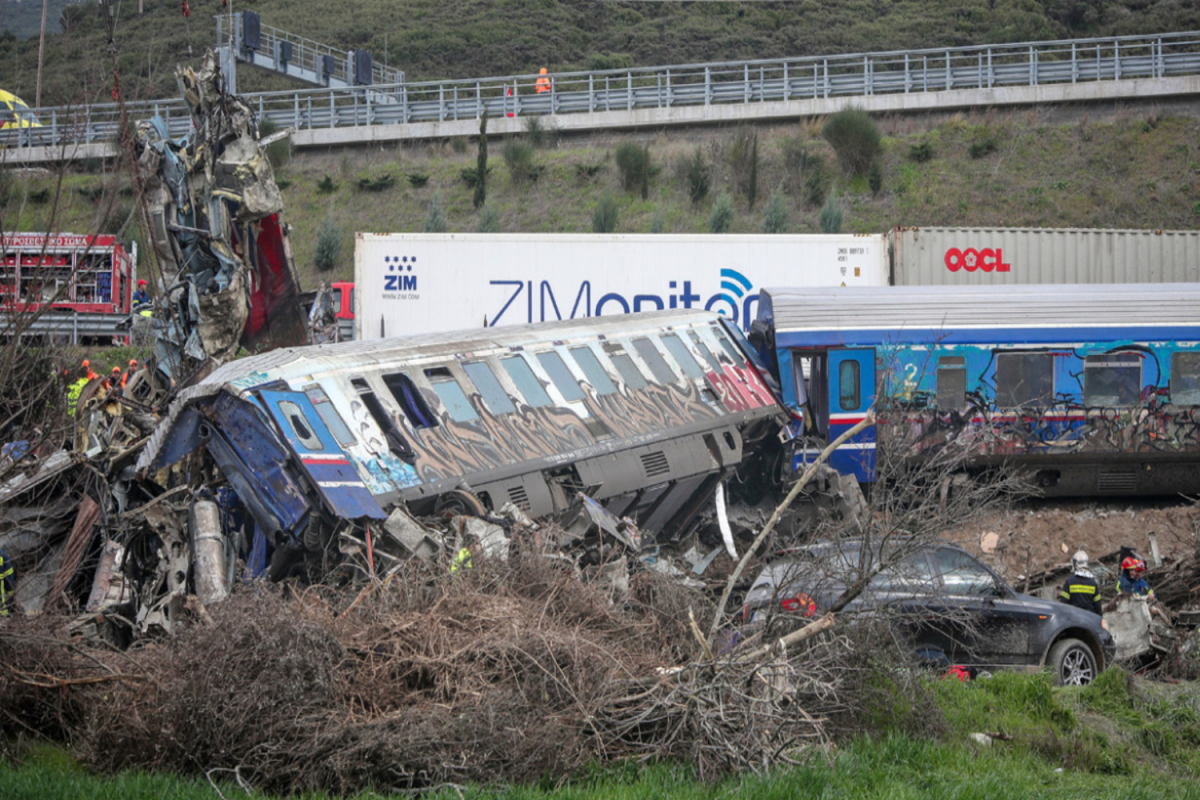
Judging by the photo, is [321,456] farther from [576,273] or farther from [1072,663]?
[576,273]

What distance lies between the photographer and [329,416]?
11.5 m

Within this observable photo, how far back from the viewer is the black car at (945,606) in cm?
891

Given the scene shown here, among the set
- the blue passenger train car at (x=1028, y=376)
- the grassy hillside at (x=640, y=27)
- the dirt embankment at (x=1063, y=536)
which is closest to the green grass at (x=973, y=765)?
the dirt embankment at (x=1063, y=536)

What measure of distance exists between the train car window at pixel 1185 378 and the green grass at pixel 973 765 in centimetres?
849

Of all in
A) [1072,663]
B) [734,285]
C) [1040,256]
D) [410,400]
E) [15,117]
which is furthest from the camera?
[1040,256]

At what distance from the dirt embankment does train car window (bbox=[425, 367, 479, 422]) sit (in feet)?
19.6

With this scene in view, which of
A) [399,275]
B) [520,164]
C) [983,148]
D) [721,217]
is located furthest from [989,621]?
[520,164]

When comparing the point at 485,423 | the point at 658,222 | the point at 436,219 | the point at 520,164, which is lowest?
the point at 485,423

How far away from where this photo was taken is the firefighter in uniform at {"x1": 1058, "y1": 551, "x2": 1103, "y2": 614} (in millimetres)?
11367

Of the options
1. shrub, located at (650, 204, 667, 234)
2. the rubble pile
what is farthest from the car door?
shrub, located at (650, 204, 667, 234)

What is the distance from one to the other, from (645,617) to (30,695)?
14.1ft

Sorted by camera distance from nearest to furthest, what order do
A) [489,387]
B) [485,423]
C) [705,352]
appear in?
[485,423], [489,387], [705,352]

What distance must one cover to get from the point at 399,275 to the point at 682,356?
9.28 m

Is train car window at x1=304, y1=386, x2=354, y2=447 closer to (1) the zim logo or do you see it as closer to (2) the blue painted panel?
(2) the blue painted panel
